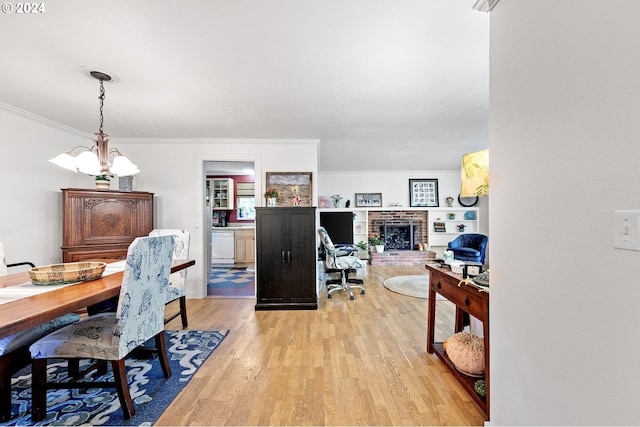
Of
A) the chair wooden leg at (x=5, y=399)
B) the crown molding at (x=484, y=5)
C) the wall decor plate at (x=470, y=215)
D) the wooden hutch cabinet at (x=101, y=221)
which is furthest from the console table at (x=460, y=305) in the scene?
the wall decor plate at (x=470, y=215)

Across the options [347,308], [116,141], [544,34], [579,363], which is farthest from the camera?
[116,141]

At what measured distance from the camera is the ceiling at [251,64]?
4.95ft

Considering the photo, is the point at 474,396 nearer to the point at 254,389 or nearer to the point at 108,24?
the point at 254,389

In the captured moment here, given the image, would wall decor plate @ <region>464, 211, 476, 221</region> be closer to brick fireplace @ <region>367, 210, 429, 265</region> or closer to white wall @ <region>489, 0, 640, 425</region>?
brick fireplace @ <region>367, 210, 429, 265</region>

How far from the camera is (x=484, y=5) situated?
1.39 meters

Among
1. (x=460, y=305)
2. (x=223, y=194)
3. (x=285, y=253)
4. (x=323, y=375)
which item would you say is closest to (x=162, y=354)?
(x=323, y=375)

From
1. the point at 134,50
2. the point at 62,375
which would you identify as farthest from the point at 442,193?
the point at 62,375

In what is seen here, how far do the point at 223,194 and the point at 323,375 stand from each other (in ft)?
19.0

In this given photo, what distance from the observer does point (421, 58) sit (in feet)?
6.40

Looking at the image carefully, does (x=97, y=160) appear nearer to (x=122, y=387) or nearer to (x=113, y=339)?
(x=113, y=339)

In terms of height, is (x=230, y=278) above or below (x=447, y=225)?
below

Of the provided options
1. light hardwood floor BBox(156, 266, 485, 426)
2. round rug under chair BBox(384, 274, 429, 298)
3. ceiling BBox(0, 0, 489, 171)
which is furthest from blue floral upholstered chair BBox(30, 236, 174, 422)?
round rug under chair BBox(384, 274, 429, 298)

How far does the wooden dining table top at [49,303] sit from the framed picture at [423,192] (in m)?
6.21

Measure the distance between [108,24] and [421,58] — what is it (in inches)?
80.6
